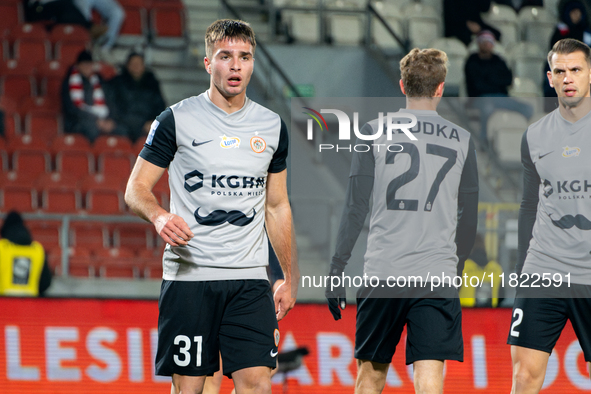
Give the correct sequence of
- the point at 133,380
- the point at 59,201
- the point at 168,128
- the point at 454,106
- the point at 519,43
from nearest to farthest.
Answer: the point at 168,128 → the point at 133,380 → the point at 454,106 → the point at 59,201 → the point at 519,43

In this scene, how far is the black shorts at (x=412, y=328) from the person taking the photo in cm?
399

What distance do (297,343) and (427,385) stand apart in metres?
2.37

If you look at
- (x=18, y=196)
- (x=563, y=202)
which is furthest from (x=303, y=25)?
(x=563, y=202)

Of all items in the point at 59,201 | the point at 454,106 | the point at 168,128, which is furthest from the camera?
the point at 59,201

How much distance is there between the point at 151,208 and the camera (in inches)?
143

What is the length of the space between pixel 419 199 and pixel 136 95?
21.0ft

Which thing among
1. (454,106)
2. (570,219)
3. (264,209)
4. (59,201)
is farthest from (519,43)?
(264,209)

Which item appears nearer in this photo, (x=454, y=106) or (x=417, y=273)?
(x=417, y=273)

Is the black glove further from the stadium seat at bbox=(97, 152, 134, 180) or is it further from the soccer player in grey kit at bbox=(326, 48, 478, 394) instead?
the stadium seat at bbox=(97, 152, 134, 180)

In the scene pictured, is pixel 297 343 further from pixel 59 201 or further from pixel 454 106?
pixel 59 201

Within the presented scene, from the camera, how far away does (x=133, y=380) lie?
6.16 meters

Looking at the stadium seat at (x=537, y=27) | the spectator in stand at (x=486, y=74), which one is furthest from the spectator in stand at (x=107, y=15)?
the stadium seat at (x=537, y=27)

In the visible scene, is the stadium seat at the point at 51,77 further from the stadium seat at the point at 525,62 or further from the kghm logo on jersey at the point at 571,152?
the kghm logo on jersey at the point at 571,152

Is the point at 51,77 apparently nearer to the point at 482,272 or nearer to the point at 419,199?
the point at 482,272
